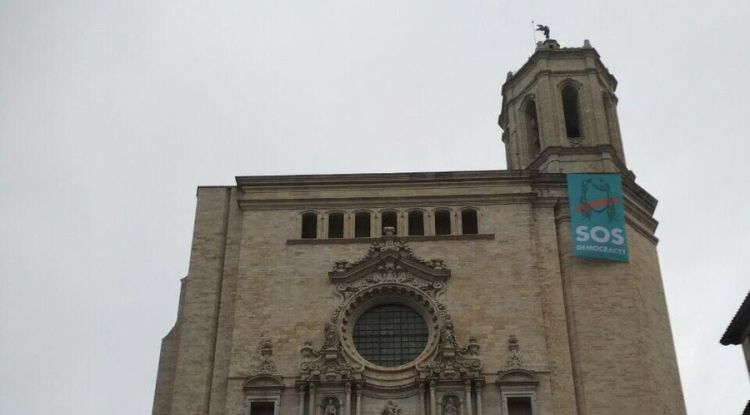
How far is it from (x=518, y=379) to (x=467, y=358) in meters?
1.80

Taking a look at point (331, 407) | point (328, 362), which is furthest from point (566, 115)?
point (331, 407)

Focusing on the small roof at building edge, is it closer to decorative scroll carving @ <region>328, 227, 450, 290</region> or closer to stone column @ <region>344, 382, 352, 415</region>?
decorative scroll carving @ <region>328, 227, 450, 290</region>

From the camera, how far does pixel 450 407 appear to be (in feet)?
105

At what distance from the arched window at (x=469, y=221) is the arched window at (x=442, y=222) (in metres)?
0.53

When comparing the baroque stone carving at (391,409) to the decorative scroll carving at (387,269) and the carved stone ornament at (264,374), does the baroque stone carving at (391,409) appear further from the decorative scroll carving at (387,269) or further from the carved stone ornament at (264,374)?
the decorative scroll carving at (387,269)

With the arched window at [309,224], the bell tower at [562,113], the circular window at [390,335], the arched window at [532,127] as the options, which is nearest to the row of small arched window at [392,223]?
the arched window at [309,224]

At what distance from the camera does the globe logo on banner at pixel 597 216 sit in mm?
35062

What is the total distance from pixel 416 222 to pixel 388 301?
3.61m

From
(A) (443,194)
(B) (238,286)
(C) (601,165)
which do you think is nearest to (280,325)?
(B) (238,286)

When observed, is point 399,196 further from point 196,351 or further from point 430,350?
point 196,351

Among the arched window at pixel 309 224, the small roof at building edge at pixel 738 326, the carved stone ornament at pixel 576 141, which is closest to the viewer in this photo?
the small roof at building edge at pixel 738 326

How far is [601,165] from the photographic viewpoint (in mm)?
38594

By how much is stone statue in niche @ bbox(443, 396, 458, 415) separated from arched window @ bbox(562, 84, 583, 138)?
1385 centimetres

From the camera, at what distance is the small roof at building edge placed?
26.7 metres
